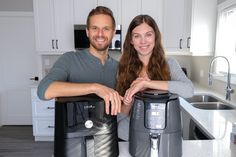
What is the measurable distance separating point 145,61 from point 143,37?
16 cm

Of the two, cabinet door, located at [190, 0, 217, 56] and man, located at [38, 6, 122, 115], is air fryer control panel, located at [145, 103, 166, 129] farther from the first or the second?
cabinet door, located at [190, 0, 217, 56]

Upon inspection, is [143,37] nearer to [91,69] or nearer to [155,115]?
[91,69]

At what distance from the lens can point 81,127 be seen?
67 cm

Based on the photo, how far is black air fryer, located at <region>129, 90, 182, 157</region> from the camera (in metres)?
0.72

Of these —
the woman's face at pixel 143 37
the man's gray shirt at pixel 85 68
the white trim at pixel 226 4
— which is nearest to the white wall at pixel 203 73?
the white trim at pixel 226 4

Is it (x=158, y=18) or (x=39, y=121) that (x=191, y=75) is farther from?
(x=39, y=121)

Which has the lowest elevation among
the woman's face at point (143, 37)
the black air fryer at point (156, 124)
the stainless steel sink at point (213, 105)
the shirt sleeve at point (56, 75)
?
the stainless steel sink at point (213, 105)

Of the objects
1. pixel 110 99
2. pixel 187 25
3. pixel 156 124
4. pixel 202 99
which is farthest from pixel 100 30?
pixel 187 25

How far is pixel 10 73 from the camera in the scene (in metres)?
3.72

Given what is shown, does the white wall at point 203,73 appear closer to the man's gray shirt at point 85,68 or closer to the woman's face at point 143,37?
the woman's face at point 143,37

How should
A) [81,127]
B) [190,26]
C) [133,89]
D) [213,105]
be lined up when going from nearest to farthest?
1. [81,127]
2. [133,89]
3. [213,105]
4. [190,26]

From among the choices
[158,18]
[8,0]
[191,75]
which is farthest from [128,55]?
[8,0]

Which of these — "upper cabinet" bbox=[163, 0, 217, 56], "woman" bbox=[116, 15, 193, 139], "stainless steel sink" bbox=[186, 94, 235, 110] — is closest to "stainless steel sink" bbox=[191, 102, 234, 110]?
"stainless steel sink" bbox=[186, 94, 235, 110]

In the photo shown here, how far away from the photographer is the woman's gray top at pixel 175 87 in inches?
37.6
